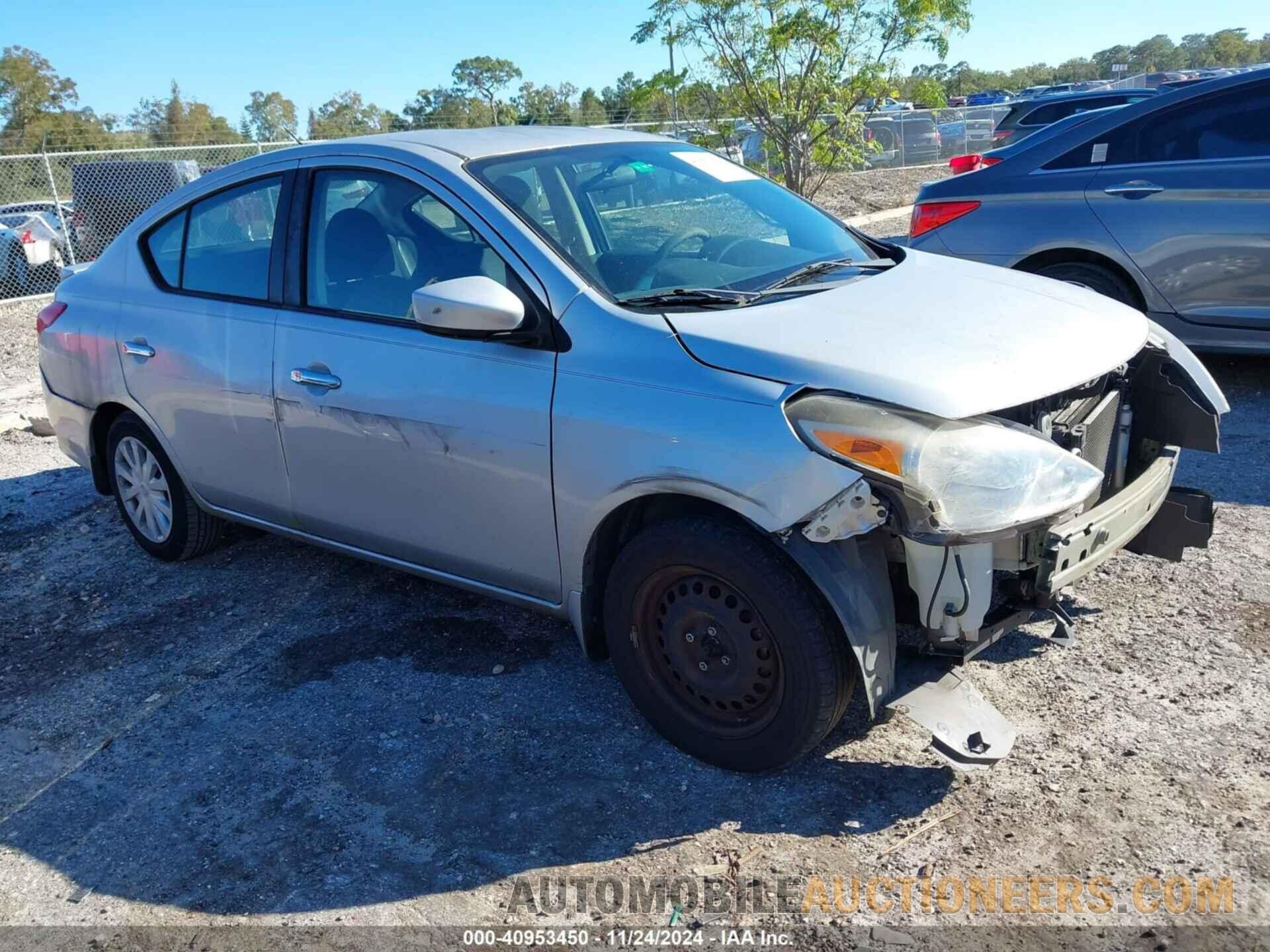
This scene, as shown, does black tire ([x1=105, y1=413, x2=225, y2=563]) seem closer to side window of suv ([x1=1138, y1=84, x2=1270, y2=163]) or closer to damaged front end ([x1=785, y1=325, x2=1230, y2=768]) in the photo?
damaged front end ([x1=785, y1=325, x2=1230, y2=768])

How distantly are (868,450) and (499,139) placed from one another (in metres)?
2.10

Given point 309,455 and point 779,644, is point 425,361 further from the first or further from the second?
point 779,644

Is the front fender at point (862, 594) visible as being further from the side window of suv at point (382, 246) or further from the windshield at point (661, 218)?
the side window of suv at point (382, 246)

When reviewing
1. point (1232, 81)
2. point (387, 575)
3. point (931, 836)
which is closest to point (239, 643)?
point (387, 575)

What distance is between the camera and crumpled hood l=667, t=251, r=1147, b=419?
9.20 ft

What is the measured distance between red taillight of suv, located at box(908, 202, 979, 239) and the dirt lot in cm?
288

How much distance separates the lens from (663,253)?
3.64 metres

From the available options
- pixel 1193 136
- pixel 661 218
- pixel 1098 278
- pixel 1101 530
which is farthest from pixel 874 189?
pixel 1101 530

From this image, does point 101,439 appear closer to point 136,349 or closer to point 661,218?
point 136,349

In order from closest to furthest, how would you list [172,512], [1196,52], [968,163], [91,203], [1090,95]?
[172,512]
[968,163]
[91,203]
[1090,95]
[1196,52]

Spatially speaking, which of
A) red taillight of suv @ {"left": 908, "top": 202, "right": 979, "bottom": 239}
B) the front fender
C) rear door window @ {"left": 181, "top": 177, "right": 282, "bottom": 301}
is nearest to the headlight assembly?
the front fender

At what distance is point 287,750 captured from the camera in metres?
3.52

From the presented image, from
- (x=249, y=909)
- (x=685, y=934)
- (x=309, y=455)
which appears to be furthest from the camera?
(x=309, y=455)

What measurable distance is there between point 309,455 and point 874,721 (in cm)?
221
